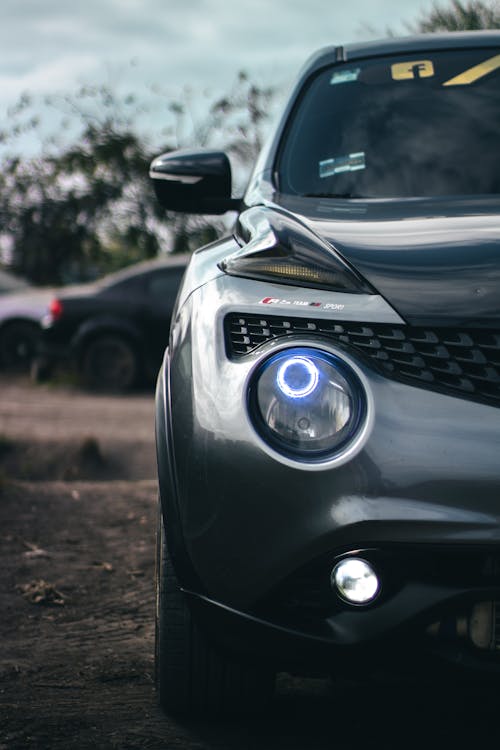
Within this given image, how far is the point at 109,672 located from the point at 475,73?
2167 mm

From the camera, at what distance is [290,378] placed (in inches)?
81.7

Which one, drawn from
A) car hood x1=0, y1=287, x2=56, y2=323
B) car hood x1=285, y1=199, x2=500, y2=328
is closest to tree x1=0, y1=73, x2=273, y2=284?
car hood x1=0, y1=287, x2=56, y2=323

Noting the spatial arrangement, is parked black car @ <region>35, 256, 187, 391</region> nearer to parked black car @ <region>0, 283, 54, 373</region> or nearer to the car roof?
parked black car @ <region>0, 283, 54, 373</region>

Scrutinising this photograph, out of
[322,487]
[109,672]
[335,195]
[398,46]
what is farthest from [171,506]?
[398,46]

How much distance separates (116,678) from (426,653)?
42.1 inches

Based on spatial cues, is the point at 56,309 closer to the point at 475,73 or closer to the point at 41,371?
the point at 41,371

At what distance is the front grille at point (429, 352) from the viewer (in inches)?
79.9

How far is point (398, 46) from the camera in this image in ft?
12.2

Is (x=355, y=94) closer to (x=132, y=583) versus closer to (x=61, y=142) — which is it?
(x=132, y=583)

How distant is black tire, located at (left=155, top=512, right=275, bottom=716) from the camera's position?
2.38 meters

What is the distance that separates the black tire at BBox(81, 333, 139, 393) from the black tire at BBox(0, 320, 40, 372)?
1.42 metres

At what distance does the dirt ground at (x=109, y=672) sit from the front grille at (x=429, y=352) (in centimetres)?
59

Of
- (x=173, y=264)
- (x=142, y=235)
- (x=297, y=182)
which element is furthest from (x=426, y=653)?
(x=142, y=235)

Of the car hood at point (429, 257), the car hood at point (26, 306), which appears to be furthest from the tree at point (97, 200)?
the car hood at point (429, 257)
